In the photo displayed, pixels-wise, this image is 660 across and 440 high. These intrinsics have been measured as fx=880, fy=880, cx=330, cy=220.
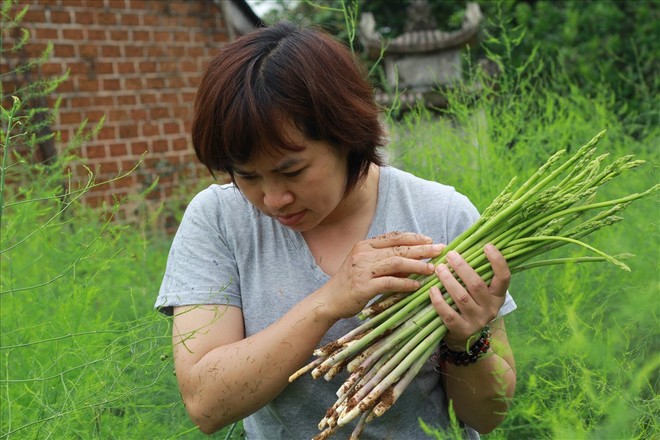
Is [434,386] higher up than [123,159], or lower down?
higher up

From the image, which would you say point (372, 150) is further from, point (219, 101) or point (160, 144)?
point (160, 144)

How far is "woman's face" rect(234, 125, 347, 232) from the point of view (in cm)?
179

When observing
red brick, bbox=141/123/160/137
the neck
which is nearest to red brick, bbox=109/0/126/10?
red brick, bbox=141/123/160/137

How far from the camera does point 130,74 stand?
5531 mm

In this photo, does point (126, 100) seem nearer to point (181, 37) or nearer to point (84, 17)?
point (84, 17)

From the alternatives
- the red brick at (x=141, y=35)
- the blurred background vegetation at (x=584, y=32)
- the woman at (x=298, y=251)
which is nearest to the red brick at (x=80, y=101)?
the red brick at (x=141, y=35)

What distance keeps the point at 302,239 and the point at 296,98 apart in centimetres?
35

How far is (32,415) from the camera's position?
2.03 metres

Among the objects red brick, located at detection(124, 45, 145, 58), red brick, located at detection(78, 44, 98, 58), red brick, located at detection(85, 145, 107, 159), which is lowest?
red brick, located at detection(85, 145, 107, 159)

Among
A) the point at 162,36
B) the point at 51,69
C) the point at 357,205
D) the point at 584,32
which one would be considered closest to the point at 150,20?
the point at 162,36

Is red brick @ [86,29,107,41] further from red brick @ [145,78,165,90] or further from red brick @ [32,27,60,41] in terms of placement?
red brick @ [145,78,165,90]

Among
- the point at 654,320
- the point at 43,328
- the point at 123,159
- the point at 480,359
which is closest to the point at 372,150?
the point at 480,359

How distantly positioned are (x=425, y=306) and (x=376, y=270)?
0.53 feet

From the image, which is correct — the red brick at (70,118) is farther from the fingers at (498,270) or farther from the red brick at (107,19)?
the fingers at (498,270)
